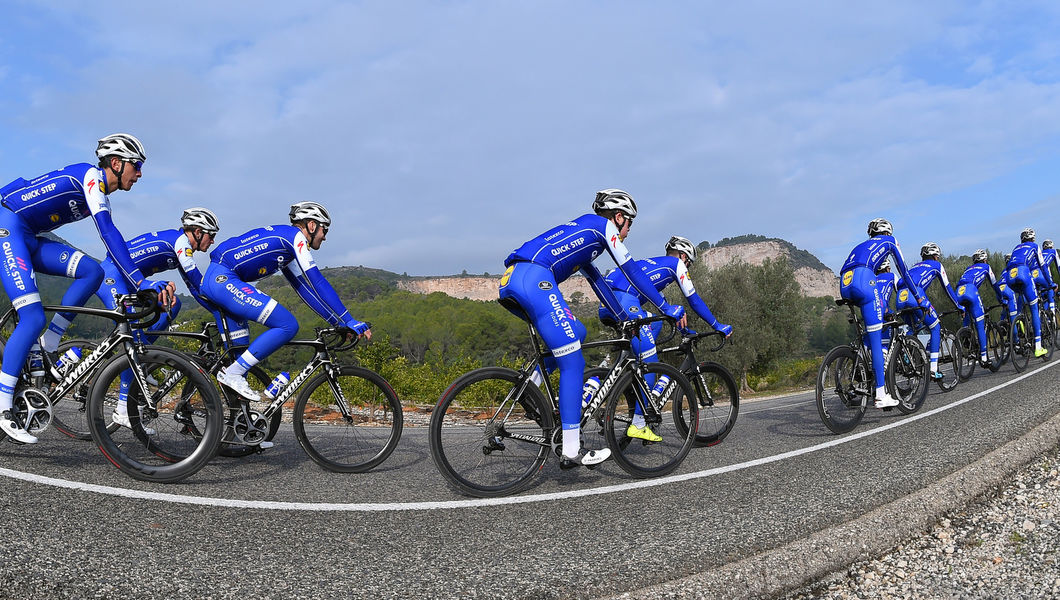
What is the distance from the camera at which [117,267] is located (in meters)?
4.15

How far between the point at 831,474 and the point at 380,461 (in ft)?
11.0

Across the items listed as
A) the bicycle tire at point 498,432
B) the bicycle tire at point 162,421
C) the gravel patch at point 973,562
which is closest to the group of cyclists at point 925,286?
the gravel patch at point 973,562

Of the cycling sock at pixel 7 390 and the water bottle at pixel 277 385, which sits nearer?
the cycling sock at pixel 7 390

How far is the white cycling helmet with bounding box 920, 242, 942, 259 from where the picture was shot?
9586mm

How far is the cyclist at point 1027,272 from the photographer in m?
11.1

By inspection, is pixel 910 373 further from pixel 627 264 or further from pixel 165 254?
pixel 165 254

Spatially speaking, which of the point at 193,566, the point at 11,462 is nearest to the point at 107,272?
the point at 11,462

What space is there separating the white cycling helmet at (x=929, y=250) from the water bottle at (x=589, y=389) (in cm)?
815

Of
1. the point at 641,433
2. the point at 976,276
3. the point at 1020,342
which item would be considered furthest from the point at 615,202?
the point at 1020,342

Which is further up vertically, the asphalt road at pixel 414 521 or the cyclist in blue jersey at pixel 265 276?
the cyclist in blue jersey at pixel 265 276

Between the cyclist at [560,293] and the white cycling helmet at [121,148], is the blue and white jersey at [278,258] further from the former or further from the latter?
the cyclist at [560,293]

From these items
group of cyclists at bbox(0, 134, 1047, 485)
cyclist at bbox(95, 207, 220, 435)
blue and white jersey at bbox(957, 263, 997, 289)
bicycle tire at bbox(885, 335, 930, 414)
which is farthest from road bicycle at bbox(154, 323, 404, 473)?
blue and white jersey at bbox(957, 263, 997, 289)

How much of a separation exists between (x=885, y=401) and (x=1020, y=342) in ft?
23.7

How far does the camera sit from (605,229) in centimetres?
429
